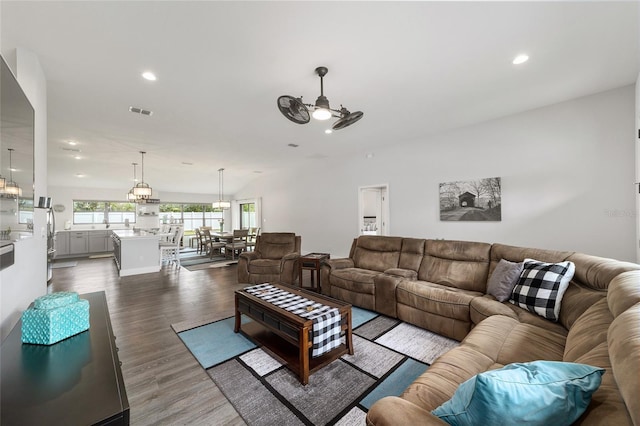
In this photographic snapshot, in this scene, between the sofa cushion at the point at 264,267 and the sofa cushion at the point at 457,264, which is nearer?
the sofa cushion at the point at 457,264

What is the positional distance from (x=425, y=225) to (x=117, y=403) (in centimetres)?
474

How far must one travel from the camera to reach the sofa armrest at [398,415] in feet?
2.99

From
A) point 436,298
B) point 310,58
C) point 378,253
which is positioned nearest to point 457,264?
point 436,298

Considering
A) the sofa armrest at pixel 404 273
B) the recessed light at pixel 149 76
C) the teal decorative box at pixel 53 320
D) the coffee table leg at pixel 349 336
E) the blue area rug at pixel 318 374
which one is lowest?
the blue area rug at pixel 318 374

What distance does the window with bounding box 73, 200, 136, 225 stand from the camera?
846 cm

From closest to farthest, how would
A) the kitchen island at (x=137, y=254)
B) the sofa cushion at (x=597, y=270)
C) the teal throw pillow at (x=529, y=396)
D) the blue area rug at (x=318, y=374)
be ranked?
the teal throw pillow at (x=529, y=396) < the blue area rug at (x=318, y=374) < the sofa cushion at (x=597, y=270) < the kitchen island at (x=137, y=254)

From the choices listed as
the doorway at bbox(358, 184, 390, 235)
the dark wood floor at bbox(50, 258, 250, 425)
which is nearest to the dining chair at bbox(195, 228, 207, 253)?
the dark wood floor at bbox(50, 258, 250, 425)

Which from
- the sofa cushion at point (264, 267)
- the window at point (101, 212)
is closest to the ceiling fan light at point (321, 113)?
the sofa cushion at point (264, 267)

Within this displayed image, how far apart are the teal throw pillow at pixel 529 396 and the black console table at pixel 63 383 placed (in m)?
1.13

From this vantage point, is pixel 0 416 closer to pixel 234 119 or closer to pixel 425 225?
pixel 234 119

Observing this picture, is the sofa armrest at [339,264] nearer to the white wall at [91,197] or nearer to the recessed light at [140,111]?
the recessed light at [140,111]

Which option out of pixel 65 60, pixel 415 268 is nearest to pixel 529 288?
pixel 415 268

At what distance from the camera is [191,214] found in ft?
35.7

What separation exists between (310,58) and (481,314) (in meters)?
2.89
